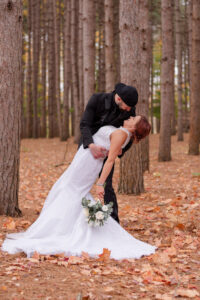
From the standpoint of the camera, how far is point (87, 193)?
4617 millimetres

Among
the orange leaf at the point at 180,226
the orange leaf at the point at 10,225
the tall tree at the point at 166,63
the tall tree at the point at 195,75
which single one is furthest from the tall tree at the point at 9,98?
the tall tree at the point at 195,75

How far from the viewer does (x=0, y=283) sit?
319 centimetres

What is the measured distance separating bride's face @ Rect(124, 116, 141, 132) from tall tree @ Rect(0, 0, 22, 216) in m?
1.74

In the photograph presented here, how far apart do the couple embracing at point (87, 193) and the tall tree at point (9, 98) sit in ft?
3.43

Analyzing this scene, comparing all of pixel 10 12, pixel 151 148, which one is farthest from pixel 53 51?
pixel 10 12

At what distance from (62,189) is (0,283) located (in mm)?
1536

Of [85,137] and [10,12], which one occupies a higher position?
[10,12]

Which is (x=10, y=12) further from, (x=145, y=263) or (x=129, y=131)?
(x=145, y=263)

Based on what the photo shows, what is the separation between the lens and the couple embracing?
4.18 m

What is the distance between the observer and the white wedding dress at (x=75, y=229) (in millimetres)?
4125

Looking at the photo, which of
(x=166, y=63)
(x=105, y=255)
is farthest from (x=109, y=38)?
(x=105, y=255)

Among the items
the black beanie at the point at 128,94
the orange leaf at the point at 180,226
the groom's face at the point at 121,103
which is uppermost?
the black beanie at the point at 128,94

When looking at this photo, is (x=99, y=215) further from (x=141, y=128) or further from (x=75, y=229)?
(x=141, y=128)

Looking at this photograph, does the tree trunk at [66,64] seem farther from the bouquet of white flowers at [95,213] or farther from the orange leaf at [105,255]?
the orange leaf at [105,255]
